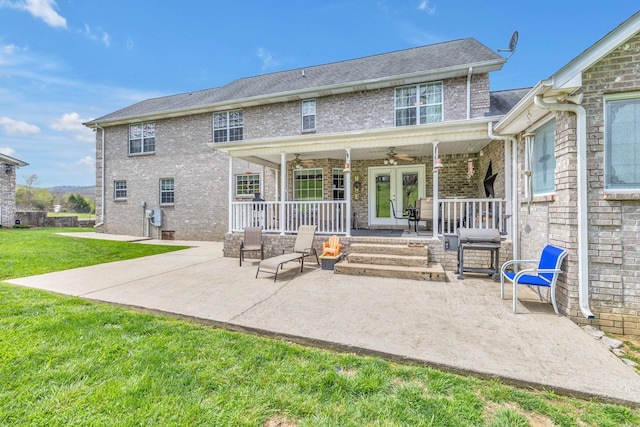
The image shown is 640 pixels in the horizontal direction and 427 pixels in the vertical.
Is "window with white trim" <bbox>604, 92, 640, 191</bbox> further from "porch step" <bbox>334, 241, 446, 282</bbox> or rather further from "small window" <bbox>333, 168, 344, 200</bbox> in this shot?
"small window" <bbox>333, 168, 344, 200</bbox>

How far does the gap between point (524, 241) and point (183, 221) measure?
1374 centimetres

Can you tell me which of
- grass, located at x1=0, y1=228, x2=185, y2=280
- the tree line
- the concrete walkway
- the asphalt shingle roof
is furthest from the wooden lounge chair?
the tree line

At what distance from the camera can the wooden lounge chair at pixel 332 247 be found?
7359 mm

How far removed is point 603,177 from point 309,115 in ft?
32.4

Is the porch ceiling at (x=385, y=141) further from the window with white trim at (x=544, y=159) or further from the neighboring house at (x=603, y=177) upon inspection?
the neighboring house at (x=603, y=177)

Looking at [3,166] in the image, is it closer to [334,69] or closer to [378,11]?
[334,69]

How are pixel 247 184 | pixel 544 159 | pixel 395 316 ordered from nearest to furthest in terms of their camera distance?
pixel 395 316 → pixel 544 159 → pixel 247 184

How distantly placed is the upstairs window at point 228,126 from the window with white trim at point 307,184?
3.56 meters

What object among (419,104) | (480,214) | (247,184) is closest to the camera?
(480,214)

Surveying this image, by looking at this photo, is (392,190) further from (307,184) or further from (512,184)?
(512,184)

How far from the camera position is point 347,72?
40.5ft

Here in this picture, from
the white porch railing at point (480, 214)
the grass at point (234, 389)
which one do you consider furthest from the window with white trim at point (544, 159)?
the grass at point (234, 389)

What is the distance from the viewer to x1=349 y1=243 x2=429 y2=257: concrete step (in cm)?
680

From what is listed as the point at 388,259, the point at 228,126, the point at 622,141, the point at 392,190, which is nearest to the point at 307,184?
the point at 392,190
